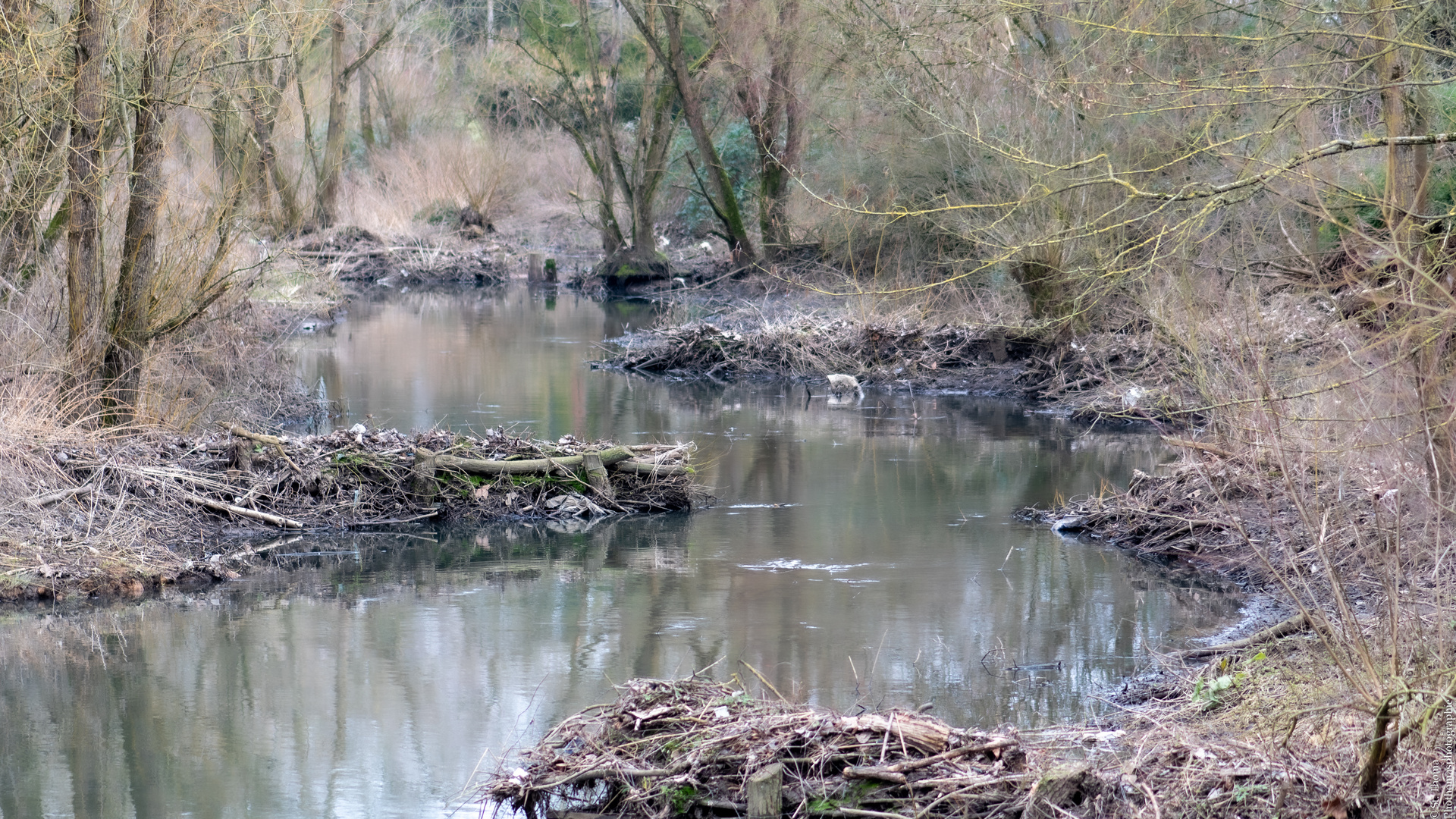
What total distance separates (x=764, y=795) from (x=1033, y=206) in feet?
45.9

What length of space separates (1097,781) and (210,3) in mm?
10581

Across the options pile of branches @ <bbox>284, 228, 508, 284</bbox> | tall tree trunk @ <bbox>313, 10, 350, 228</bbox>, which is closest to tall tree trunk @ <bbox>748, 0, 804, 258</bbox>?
pile of branches @ <bbox>284, 228, 508, 284</bbox>

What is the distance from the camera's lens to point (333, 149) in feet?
123

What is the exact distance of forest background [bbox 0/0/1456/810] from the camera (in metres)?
6.87

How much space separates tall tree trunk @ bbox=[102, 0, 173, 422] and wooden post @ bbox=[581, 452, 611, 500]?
395 cm

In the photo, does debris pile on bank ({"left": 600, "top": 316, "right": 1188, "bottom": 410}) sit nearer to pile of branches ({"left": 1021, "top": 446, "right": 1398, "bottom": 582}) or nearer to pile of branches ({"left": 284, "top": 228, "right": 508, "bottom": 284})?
pile of branches ({"left": 1021, "top": 446, "right": 1398, "bottom": 582})

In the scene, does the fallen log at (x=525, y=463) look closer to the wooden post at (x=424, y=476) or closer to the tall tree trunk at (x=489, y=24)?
the wooden post at (x=424, y=476)

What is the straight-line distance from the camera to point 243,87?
1199 cm

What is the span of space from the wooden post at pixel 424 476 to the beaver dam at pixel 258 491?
1cm

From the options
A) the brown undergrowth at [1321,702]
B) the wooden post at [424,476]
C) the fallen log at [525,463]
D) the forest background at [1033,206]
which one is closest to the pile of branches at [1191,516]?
the forest background at [1033,206]

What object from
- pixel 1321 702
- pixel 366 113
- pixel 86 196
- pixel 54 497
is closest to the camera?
pixel 1321 702

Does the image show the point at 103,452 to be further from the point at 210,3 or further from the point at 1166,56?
the point at 1166,56

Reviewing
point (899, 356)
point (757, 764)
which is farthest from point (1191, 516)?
point (899, 356)

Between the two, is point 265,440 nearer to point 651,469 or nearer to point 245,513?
point 245,513
